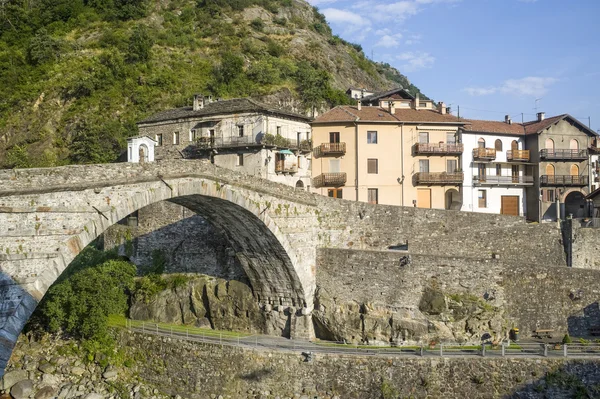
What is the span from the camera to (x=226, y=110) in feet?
131

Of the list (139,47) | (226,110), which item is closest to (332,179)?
(226,110)

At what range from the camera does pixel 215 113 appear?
133 feet

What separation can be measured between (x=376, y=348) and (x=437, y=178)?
1908 centimetres

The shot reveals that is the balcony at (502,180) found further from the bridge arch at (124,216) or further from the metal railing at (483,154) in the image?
the bridge arch at (124,216)

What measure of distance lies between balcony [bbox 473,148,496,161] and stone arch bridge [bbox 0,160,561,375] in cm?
1201

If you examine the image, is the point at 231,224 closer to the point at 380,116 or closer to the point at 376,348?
the point at 376,348

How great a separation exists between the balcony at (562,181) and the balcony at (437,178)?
7.10 metres

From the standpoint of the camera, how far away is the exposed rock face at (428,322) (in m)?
25.1

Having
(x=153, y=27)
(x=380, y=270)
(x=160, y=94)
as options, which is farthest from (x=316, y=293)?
(x=153, y=27)

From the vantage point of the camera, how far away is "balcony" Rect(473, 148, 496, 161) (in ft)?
136

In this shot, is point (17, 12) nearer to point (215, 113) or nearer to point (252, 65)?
point (252, 65)

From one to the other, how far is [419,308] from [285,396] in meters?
7.62

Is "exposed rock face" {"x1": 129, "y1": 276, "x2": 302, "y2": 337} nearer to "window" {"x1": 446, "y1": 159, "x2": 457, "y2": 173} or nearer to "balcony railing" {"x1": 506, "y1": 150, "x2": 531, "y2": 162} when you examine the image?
"window" {"x1": 446, "y1": 159, "x2": 457, "y2": 173}

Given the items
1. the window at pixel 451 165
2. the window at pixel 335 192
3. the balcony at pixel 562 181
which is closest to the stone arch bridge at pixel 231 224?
the window at pixel 335 192
